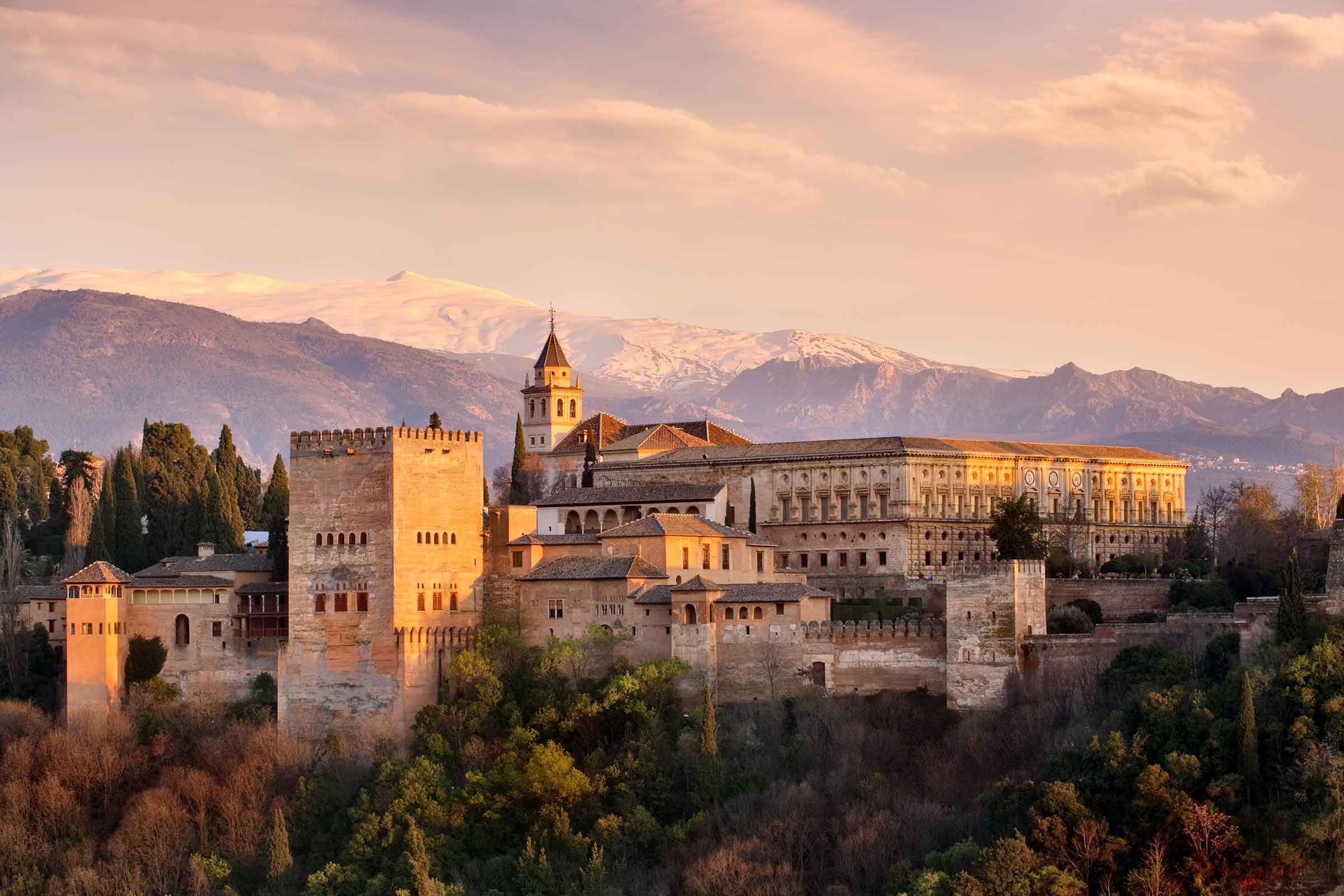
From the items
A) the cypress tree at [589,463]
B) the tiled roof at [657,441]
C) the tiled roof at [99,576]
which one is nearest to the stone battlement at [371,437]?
the tiled roof at [99,576]

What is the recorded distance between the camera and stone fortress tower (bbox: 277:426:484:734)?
6109 centimetres

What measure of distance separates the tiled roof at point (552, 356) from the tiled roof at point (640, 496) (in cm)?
3076

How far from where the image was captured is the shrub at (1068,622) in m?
60.5

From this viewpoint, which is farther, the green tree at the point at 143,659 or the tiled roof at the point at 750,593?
the green tree at the point at 143,659

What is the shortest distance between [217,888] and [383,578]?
10.4 m

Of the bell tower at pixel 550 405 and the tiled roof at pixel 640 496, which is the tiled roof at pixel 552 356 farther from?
the tiled roof at pixel 640 496

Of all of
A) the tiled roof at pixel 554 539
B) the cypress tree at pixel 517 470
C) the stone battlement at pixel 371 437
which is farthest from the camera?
the cypress tree at pixel 517 470

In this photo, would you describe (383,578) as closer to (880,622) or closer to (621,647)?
(621,647)

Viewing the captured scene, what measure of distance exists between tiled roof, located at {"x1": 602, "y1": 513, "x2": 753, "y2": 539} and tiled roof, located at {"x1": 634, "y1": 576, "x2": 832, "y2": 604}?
2.42 m

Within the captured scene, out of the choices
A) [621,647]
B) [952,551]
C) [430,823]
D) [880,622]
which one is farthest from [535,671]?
[952,551]

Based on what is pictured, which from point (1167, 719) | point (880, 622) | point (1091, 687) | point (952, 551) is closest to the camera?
point (1167, 719)

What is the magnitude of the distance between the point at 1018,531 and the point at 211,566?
1047 inches

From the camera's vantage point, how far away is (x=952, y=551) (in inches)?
3214

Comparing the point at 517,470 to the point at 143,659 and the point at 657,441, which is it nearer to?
the point at 657,441
